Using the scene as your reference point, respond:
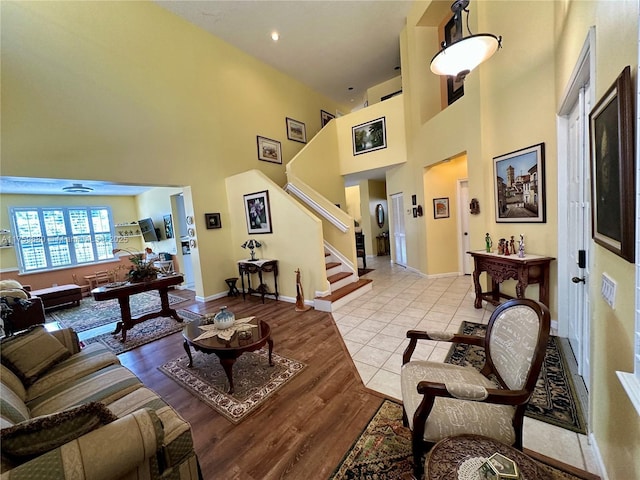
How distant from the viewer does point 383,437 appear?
1668mm

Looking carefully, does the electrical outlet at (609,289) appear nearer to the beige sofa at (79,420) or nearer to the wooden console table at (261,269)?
the beige sofa at (79,420)

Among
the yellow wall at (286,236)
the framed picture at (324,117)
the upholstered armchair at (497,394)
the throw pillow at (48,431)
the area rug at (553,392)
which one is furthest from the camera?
the framed picture at (324,117)

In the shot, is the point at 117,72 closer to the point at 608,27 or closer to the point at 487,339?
the point at 608,27

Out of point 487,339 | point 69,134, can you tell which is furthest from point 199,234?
point 487,339

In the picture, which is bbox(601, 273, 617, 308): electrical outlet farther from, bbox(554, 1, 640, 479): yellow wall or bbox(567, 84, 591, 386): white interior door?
bbox(567, 84, 591, 386): white interior door

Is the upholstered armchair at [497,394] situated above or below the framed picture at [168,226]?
below

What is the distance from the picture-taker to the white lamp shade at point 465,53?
83.0 inches

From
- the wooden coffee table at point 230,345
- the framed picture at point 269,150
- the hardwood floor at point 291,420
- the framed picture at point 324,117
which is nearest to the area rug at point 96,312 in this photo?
the hardwood floor at point 291,420

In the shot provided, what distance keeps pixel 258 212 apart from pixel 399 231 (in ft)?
13.2

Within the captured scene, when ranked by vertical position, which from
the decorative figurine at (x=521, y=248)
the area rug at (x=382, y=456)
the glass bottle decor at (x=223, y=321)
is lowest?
the area rug at (x=382, y=456)

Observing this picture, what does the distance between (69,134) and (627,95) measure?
5597 millimetres

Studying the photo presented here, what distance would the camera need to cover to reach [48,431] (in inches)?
37.6

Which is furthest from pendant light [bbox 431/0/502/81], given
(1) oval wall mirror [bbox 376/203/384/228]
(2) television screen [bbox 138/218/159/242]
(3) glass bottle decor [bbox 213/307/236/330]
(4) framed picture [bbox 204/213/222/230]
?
(2) television screen [bbox 138/218/159/242]

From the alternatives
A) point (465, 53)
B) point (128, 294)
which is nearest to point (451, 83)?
point (465, 53)
